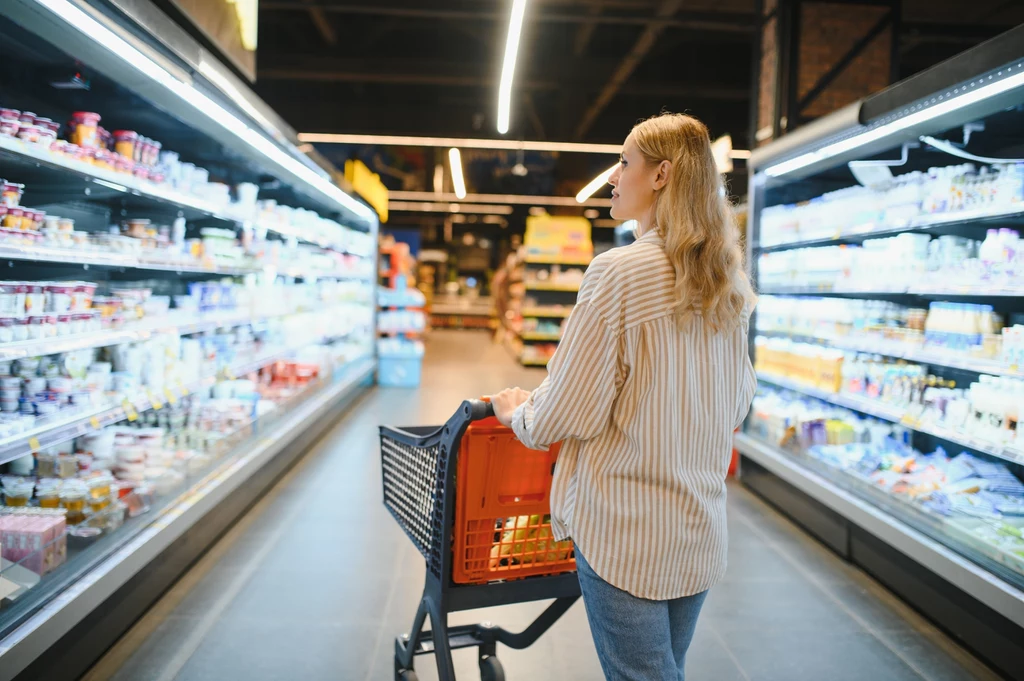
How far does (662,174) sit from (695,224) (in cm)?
14

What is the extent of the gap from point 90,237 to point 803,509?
398cm

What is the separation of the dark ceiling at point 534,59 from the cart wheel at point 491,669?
845 centimetres

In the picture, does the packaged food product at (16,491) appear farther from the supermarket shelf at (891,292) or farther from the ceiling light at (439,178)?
the ceiling light at (439,178)

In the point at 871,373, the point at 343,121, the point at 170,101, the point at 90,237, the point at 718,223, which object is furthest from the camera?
the point at 343,121

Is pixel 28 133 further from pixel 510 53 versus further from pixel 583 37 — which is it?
pixel 583 37

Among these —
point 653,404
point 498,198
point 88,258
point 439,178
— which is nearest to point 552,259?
point 498,198

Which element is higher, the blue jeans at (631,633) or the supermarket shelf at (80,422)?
the supermarket shelf at (80,422)

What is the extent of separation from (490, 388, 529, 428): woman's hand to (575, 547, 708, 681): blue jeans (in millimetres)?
346

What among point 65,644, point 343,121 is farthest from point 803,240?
point 343,121

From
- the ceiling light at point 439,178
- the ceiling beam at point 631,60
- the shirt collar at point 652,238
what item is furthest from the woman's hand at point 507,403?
the ceiling light at point 439,178

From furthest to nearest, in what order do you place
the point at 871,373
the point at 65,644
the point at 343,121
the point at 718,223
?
the point at 343,121 < the point at 871,373 < the point at 65,644 < the point at 718,223

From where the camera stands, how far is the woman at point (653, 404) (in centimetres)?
147

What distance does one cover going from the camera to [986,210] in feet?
10.5

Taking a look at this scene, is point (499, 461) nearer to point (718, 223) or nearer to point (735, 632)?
point (718, 223)
